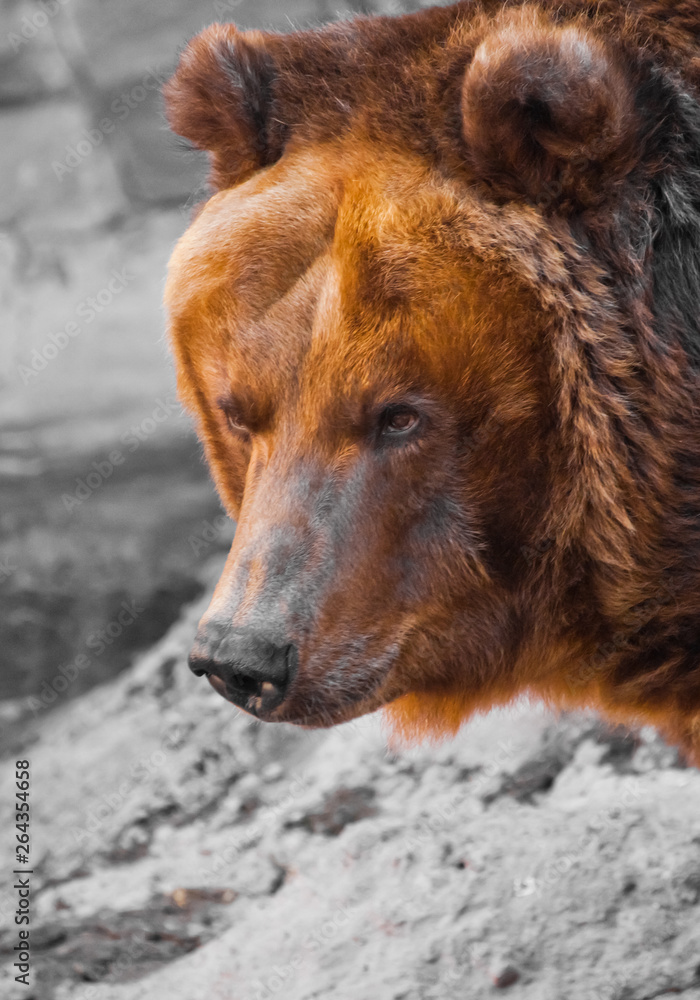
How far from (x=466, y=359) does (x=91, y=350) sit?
567cm

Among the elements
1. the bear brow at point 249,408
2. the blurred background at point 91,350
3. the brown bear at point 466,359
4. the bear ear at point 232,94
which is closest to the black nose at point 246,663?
the brown bear at point 466,359

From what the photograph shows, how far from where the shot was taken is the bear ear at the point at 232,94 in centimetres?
280

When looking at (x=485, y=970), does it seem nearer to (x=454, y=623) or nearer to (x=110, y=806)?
(x=454, y=623)

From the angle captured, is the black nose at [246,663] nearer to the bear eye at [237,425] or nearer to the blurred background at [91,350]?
the bear eye at [237,425]

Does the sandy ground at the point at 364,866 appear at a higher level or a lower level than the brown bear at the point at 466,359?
lower

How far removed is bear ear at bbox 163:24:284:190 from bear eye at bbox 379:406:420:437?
885 millimetres

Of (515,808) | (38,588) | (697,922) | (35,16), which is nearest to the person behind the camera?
(697,922)

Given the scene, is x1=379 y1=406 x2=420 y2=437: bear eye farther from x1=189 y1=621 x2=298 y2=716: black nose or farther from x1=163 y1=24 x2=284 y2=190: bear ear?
x1=163 y1=24 x2=284 y2=190: bear ear

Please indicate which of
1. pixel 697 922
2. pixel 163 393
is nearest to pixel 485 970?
pixel 697 922

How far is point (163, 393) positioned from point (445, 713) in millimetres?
4805

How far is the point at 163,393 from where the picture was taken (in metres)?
7.29

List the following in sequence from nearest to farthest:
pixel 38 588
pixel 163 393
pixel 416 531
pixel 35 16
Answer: pixel 416 531 → pixel 38 588 → pixel 163 393 → pixel 35 16

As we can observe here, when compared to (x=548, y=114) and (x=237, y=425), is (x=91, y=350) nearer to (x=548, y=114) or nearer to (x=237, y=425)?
(x=237, y=425)

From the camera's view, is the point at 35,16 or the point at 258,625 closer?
the point at 258,625
